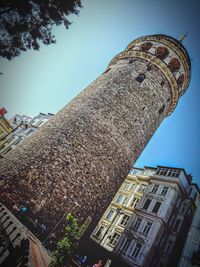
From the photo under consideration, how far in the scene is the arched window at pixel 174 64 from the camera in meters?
14.6

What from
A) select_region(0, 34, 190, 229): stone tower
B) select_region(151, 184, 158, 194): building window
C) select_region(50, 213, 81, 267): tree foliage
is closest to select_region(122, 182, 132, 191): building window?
→ select_region(151, 184, 158, 194): building window

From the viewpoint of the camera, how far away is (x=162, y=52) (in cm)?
1480

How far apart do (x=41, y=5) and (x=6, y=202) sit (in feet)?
23.2

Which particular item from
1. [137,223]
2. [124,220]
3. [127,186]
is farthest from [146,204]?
[127,186]

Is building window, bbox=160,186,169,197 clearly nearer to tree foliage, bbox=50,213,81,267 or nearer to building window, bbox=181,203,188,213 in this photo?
building window, bbox=181,203,188,213

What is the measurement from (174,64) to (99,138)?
24.9 ft

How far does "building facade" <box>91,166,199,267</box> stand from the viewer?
61.7ft

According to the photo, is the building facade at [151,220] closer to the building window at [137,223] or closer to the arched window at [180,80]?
the building window at [137,223]

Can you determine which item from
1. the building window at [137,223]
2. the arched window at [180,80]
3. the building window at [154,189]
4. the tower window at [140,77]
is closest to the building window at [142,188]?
the building window at [154,189]

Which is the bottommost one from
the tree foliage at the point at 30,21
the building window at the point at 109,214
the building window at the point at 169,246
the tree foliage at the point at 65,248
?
the tree foliage at the point at 65,248

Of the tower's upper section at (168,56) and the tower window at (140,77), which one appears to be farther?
the tower's upper section at (168,56)

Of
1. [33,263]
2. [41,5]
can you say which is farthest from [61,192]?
[41,5]

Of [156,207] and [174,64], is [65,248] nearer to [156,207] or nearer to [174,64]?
[174,64]

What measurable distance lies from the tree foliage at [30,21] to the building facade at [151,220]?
1681cm
